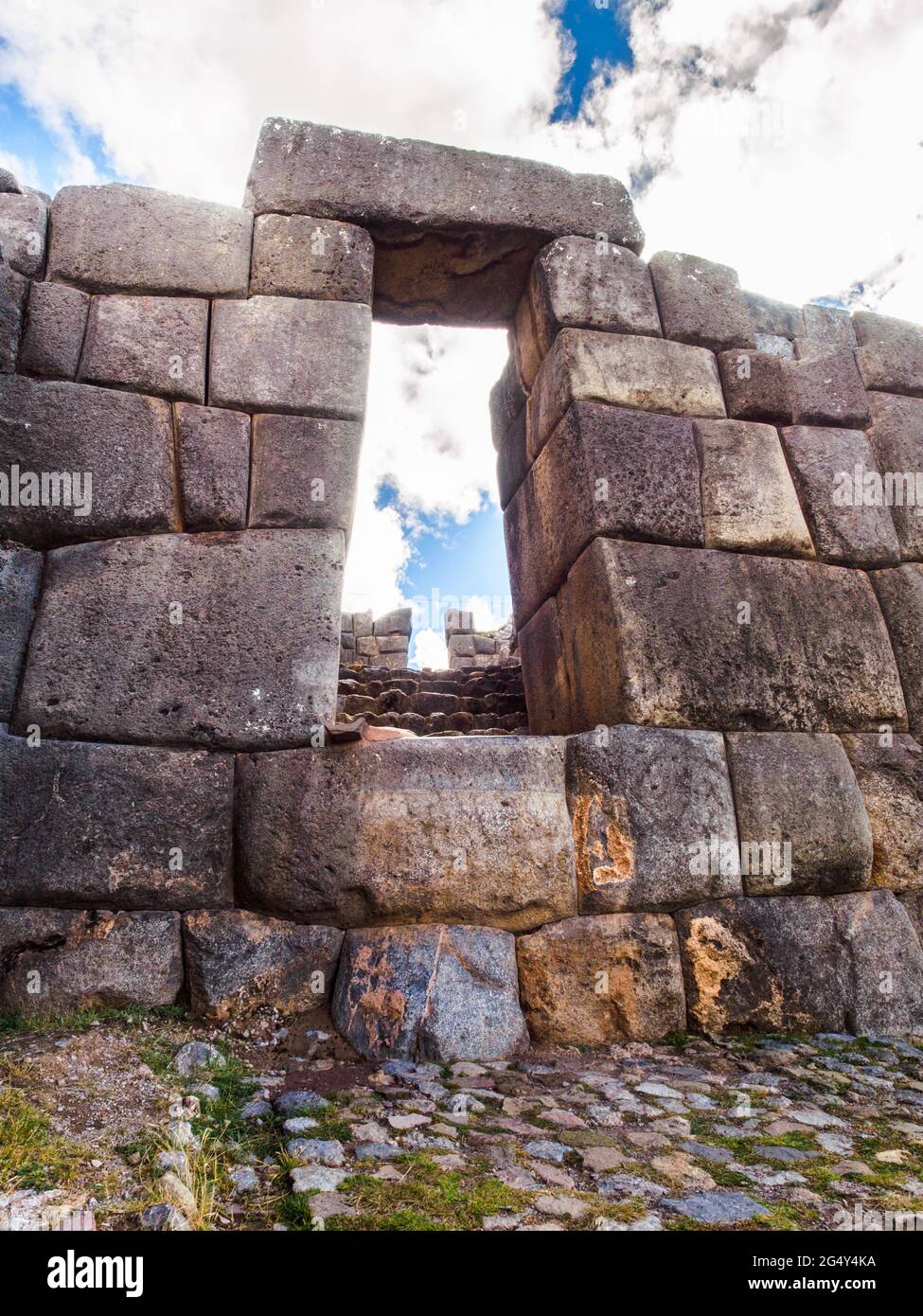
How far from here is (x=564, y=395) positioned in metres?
3.57

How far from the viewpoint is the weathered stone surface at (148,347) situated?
317cm

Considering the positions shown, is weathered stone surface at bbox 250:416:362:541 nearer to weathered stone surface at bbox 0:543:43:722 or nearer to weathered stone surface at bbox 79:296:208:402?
weathered stone surface at bbox 79:296:208:402

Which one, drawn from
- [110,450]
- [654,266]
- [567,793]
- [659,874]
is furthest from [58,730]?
[654,266]

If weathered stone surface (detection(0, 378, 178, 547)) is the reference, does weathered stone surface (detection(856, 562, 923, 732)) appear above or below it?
below

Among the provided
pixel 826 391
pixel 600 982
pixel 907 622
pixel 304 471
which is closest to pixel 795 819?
pixel 600 982

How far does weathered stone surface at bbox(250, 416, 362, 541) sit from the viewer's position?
314cm

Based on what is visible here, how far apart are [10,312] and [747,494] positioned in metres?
3.36

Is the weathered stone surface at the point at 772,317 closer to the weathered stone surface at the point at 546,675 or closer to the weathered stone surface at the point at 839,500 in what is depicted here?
the weathered stone surface at the point at 839,500

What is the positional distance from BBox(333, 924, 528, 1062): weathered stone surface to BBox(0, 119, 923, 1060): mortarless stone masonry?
0.04 ft

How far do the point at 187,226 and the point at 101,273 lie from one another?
47 centimetres

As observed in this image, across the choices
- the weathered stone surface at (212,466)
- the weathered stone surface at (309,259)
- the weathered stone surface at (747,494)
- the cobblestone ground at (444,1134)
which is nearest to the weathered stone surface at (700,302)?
the weathered stone surface at (747,494)

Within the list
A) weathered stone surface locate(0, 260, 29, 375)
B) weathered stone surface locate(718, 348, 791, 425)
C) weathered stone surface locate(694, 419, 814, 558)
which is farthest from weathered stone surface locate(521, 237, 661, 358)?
weathered stone surface locate(0, 260, 29, 375)

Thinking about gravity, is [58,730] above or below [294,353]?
below
